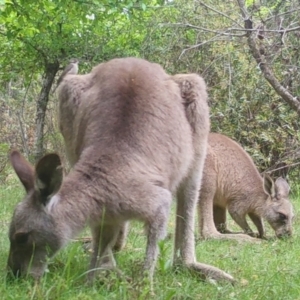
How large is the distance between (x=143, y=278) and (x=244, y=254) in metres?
1.95

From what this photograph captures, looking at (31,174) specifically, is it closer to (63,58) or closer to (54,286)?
(54,286)

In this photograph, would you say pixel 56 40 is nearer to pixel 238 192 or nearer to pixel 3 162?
pixel 3 162

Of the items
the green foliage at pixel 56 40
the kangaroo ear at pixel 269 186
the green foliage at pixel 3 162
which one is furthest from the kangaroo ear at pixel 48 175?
the green foliage at pixel 3 162

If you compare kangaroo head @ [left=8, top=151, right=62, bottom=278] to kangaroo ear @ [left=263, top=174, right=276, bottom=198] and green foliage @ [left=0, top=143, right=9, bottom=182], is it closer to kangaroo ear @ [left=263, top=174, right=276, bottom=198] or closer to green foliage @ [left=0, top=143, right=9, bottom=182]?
kangaroo ear @ [left=263, top=174, right=276, bottom=198]

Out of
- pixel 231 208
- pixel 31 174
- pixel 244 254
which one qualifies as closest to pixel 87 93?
pixel 31 174

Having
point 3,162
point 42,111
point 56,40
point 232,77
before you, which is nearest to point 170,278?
point 232,77

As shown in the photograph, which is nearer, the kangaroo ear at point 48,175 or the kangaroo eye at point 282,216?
the kangaroo ear at point 48,175

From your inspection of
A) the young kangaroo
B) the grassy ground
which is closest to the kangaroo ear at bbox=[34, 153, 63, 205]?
the grassy ground

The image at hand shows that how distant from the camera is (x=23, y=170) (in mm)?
3793

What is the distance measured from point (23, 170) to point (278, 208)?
4.16m

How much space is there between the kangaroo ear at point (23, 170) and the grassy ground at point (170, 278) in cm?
46

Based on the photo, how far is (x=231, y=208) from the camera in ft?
24.9

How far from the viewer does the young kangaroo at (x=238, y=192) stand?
726 centimetres

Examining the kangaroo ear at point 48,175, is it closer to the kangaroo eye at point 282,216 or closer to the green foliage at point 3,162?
the kangaroo eye at point 282,216
